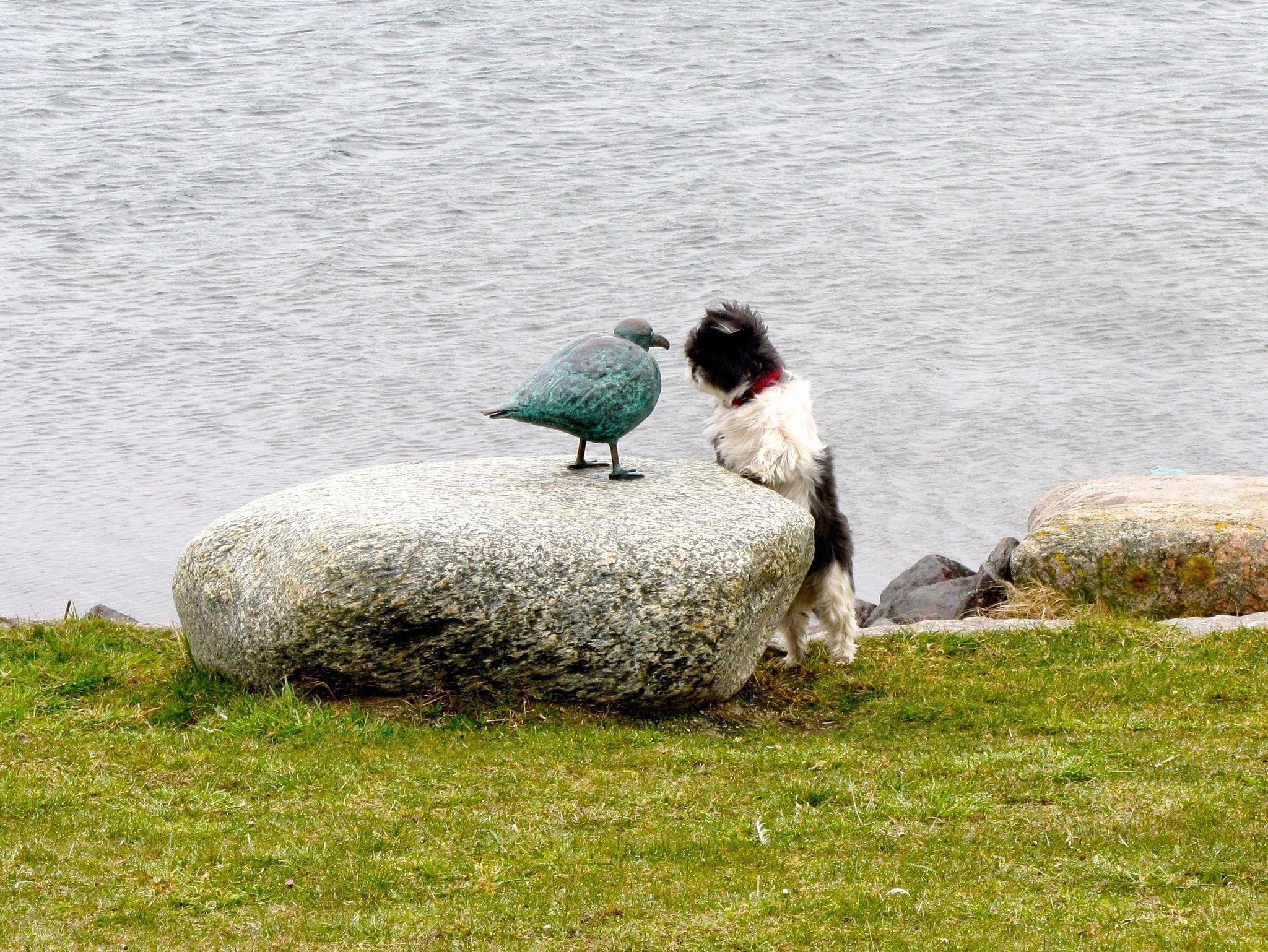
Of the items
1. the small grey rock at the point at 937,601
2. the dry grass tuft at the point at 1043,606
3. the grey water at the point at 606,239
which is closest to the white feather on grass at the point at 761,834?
the dry grass tuft at the point at 1043,606

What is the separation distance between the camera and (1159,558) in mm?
12219

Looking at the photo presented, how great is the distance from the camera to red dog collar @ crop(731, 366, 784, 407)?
32.8 feet

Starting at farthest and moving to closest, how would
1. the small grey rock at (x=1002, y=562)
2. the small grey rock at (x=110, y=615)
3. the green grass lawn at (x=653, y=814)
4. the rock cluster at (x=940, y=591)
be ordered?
the small grey rock at (x=1002, y=562), the rock cluster at (x=940, y=591), the small grey rock at (x=110, y=615), the green grass lawn at (x=653, y=814)

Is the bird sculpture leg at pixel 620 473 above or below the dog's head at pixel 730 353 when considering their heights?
below

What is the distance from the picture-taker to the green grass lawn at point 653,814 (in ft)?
18.9

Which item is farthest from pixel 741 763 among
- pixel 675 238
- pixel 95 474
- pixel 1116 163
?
pixel 1116 163

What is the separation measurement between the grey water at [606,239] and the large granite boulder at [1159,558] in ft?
17.4

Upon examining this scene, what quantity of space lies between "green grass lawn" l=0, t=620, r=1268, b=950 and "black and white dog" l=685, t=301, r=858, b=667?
2.10 ft

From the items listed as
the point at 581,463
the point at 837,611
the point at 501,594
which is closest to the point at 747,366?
the point at 581,463

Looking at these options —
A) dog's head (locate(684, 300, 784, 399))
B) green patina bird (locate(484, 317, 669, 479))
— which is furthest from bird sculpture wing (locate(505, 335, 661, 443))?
dog's head (locate(684, 300, 784, 399))

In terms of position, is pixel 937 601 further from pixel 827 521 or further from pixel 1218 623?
pixel 827 521

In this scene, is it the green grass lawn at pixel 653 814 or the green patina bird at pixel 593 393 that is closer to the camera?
the green grass lawn at pixel 653 814

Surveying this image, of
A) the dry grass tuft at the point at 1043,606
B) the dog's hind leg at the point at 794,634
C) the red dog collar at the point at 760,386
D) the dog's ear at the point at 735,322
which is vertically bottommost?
the dry grass tuft at the point at 1043,606

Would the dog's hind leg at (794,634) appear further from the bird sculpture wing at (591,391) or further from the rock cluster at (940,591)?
the rock cluster at (940,591)
